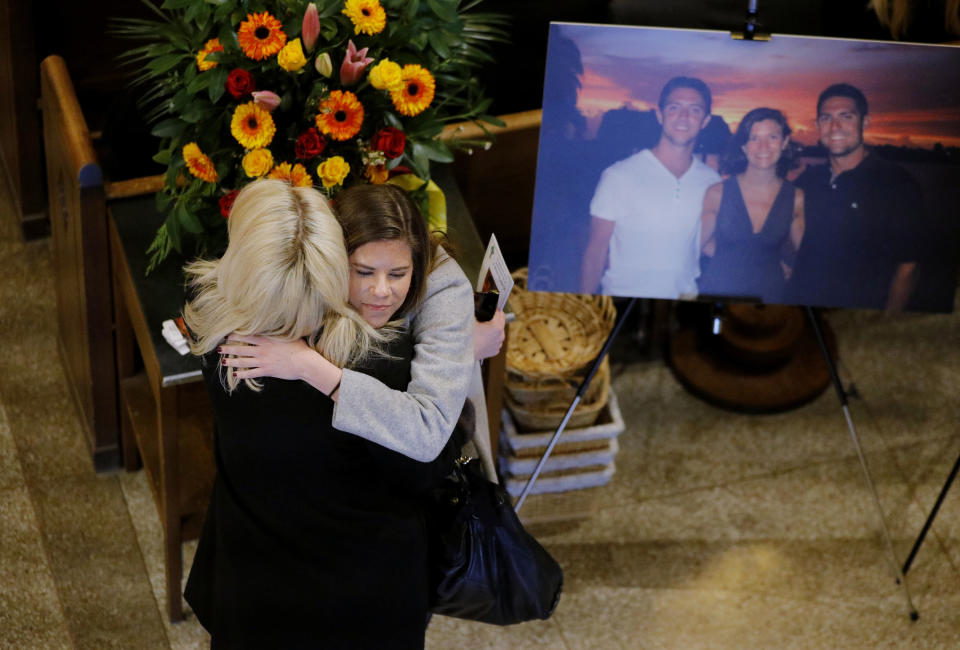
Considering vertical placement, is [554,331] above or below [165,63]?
below

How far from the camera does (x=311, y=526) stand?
7.07ft

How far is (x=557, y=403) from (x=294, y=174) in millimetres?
1090

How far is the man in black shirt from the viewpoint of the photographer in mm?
2551

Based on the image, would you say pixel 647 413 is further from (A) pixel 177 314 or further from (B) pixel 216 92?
(B) pixel 216 92

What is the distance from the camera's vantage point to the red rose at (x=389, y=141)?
7.97ft

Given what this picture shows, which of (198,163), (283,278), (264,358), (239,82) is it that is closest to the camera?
(283,278)

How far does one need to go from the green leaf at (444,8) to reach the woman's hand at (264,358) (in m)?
0.79

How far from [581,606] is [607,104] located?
4.34 feet

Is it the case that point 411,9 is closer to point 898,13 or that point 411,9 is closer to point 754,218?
point 754,218

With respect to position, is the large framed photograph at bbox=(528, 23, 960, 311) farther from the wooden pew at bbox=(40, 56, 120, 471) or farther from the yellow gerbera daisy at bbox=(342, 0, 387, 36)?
the wooden pew at bbox=(40, 56, 120, 471)

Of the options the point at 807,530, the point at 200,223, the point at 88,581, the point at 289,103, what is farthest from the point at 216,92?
the point at 807,530

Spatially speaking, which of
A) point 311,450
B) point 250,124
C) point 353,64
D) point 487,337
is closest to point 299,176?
point 250,124

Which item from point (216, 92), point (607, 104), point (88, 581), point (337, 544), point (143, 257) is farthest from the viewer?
point (88, 581)

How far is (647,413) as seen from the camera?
12.2 feet
